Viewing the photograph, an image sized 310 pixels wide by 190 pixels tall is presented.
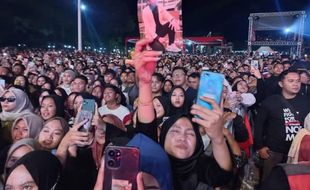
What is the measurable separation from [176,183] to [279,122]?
7.80 ft

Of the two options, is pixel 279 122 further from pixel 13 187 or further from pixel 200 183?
pixel 13 187

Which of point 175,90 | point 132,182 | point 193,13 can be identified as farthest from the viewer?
point 193,13

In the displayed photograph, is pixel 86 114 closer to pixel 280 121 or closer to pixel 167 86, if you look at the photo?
pixel 280 121

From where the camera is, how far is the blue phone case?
1.89 meters

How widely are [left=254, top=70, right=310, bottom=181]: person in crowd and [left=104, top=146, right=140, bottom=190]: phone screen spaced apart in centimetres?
297

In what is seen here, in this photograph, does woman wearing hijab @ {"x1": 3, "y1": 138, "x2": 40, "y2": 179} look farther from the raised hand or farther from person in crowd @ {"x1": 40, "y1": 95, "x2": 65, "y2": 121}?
person in crowd @ {"x1": 40, "y1": 95, "x2": 65, "y2": 121}

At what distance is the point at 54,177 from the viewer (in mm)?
2154

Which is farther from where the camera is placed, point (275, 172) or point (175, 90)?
point (175, 90)

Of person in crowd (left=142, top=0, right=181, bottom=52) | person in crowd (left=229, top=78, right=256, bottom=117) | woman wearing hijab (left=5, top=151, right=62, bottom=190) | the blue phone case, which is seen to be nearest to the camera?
the blue phone case

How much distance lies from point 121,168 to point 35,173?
687mm

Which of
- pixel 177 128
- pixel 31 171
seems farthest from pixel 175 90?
pixel 31 171

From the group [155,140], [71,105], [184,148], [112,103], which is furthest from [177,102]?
[184,148]

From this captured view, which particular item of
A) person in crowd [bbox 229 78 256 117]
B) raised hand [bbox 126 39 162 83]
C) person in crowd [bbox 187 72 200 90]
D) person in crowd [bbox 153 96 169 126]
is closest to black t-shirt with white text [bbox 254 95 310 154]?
person in crowd [bbox 229 78 256 117]

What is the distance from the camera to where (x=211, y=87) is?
6.32ft
